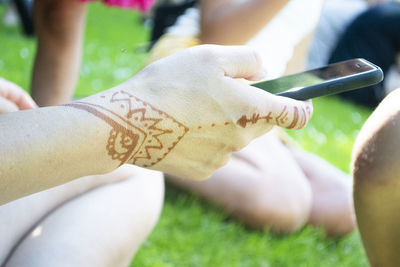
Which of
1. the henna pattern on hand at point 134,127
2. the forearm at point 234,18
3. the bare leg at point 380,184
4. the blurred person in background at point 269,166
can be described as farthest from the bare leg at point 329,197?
the henna pattern on hand at point 134,127

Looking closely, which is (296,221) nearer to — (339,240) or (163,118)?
(339,240)

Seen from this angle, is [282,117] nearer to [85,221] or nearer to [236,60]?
[236,60]

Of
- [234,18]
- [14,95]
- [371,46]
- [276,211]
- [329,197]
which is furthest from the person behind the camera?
[371,46]

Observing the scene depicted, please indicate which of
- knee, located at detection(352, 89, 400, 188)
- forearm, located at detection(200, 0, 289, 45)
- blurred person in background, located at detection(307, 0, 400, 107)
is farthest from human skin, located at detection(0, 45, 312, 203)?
blurred person in background, located at detection(307, 0, 400, 107)

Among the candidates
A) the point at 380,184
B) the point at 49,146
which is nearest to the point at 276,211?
the point at 380,184

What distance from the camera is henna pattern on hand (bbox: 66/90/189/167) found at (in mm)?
643

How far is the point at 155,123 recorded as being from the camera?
0.66m

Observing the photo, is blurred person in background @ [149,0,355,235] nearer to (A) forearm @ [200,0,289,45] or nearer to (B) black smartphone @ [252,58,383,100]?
(A) forearm @ [200,0,289,45]

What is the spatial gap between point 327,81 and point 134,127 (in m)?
0.29

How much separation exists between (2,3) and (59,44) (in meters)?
4.52

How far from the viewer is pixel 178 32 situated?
5.20 ft

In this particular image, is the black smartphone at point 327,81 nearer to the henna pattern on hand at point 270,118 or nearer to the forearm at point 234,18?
the henna pattern on hand at point 270,118

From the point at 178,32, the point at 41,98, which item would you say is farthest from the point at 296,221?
the point at 41,98

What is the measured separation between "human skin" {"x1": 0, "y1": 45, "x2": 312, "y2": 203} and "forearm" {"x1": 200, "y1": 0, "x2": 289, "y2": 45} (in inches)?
21.7
